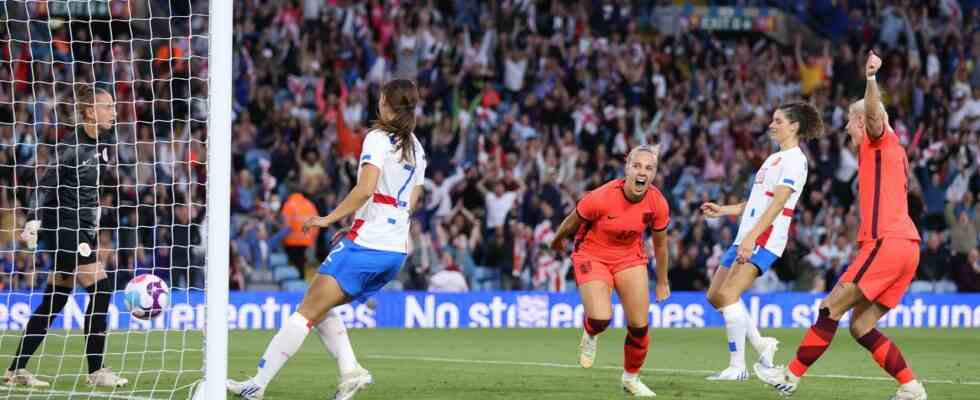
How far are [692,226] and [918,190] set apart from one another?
4.16 m

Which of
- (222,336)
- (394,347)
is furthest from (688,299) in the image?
(222,336)

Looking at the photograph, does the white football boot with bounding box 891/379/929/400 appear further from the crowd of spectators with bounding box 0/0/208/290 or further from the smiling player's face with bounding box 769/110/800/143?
the crowd of spectators with bounding box 0/0/208/290

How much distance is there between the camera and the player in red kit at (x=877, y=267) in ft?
32.5

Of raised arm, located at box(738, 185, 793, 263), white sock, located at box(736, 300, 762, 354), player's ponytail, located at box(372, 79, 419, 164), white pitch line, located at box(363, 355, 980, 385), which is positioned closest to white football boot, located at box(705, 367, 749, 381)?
white sock, located at box(736, 300, 762, 354)

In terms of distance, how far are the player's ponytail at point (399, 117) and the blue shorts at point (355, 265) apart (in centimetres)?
62

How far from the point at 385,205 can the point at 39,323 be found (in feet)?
10.0

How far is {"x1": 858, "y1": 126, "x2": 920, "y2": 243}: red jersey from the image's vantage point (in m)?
10.0

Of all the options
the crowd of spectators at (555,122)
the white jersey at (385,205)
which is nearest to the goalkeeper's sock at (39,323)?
the white jersey at (385,205)

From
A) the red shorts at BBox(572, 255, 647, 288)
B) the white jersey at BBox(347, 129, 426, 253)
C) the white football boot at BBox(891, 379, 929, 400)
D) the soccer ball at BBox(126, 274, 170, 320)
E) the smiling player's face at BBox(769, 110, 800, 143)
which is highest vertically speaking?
the smiling player's face at BBox(769, 110, 800, 143)

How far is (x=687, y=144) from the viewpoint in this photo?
1021 inches

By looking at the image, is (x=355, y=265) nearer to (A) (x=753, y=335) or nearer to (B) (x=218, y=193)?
(B) (x=218, y=193)

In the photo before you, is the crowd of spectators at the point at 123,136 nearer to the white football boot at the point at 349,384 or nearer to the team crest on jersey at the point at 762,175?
the team crest on jersey at the point at 762,175

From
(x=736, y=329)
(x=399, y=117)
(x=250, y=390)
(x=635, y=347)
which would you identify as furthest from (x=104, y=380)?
(x=736, y=329)

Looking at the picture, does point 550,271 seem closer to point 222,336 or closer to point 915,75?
point 915,75
